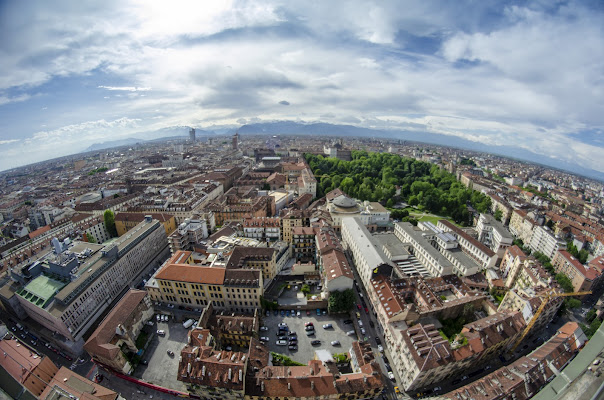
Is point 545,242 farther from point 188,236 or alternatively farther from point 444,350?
point 188,236

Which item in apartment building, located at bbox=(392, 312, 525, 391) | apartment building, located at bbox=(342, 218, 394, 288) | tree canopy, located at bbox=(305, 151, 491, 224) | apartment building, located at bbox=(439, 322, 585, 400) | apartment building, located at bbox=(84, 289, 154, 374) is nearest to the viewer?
apartment building, located at bbox=(439, 322, 585, 400)

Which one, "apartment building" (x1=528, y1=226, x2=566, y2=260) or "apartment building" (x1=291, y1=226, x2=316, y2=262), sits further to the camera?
"apartment building" (x1=528, y1=226, x2=566, y2=260)

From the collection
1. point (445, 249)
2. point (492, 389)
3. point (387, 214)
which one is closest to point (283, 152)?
point (387, 214)

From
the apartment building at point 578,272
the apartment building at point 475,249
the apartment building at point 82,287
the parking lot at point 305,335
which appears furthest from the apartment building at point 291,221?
the apartment building at point 578,272

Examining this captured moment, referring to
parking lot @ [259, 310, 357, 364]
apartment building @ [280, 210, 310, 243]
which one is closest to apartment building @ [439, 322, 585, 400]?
parking lot @ [259, 310, 357, 364]

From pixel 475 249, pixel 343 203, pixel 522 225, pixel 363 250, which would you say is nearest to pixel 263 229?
pixel 363 250

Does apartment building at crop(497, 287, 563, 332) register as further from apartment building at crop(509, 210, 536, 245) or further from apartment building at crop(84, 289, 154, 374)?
apartment building at crop(84, 289, 154, 374)

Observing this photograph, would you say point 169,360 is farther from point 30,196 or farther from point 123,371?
point 30,196
